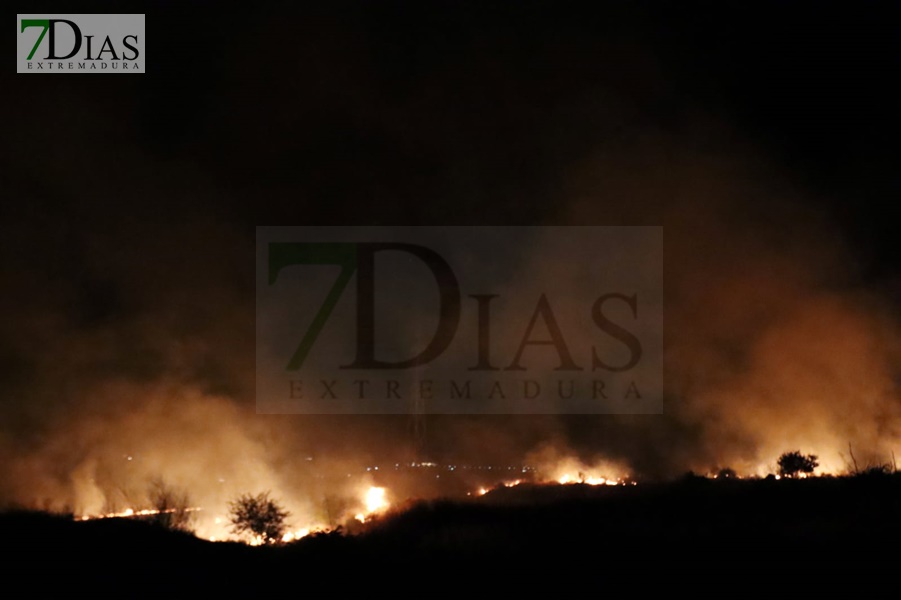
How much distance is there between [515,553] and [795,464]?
37.6ft

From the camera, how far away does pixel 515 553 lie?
7.78 meters

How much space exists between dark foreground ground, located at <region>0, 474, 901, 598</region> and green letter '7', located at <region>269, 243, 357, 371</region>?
521 inches

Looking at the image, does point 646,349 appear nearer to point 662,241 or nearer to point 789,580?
point 662,241

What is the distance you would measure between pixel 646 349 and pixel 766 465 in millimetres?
5804

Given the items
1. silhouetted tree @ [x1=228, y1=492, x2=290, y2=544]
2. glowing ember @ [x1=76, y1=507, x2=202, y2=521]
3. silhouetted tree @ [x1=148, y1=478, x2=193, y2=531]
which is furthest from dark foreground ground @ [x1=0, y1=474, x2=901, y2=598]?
silhouetted tree @ [x1=228, y1=492, x2=290, y2=544]

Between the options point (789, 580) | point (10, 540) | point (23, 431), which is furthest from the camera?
point (23, 431)

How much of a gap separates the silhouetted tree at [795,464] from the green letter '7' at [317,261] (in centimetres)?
1361

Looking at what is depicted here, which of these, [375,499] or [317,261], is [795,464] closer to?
[375,499]

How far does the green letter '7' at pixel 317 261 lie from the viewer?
2247 centimetres

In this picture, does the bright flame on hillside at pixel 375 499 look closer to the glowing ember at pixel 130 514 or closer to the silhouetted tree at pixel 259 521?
the glowing ember at pixel 130 514

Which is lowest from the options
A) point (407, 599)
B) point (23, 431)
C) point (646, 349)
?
point (407, 599)

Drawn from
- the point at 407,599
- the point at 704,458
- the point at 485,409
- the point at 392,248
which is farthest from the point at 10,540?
the point at 485,409

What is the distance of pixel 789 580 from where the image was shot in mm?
6531

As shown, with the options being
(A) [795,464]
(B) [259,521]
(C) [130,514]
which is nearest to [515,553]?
(B) [259,521]
